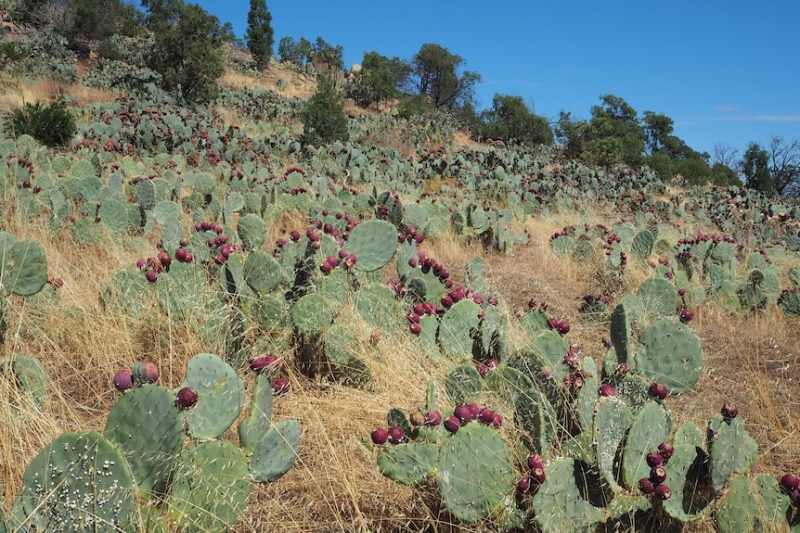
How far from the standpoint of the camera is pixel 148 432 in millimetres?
1360

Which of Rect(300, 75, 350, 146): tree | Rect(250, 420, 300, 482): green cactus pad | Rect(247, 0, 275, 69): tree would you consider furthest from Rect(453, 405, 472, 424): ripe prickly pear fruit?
Rect(247, 0, 275, 69): tree

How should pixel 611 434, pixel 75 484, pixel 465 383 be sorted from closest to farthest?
pixel 75 484, pixel 611 434, pixel 465 383

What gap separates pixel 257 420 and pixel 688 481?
1234 millimetres

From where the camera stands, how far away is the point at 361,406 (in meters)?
2.23

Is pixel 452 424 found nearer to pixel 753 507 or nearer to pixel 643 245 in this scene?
pixel 753 507

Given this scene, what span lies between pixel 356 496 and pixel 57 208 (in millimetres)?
3650

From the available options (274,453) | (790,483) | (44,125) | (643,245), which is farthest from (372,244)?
(44,125)

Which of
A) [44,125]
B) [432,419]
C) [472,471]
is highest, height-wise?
[44,125]

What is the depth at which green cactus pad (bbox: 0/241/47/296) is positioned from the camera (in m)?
2.33

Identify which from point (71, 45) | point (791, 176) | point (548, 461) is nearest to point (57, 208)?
point (548, 461)

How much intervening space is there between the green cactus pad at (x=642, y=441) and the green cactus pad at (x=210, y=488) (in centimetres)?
104

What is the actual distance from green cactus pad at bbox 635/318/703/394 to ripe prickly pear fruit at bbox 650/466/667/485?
0.91 meters

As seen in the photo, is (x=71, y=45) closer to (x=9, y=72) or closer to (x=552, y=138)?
(x=9, y=72)

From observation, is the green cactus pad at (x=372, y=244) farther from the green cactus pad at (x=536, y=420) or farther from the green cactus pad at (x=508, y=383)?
the green cactus pad at (x=536, y=420)
